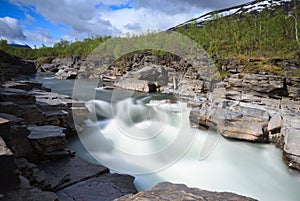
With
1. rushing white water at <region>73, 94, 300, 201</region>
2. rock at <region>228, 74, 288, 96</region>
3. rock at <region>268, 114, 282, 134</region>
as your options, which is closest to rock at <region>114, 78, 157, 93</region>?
rock at <region>228, 74, 288, 96</region>

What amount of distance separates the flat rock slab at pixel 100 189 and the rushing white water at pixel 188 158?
740mm

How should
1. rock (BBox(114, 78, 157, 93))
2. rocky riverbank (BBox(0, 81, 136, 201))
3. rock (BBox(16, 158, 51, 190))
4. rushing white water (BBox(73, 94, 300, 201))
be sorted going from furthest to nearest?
rock (BBox(114, 78, 157, 93)), rushing white water (BBox(73, 94, 300, 201)), rock (BBox(16, 158, 51, 190)), rocky riverbank (BBox(0, 81, 136, 201))

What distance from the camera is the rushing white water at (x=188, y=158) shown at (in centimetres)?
551

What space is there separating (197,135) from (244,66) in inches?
495

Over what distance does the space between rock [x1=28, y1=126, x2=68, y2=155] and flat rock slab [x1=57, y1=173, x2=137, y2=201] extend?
4.49 ft

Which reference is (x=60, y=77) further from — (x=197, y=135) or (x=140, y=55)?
(x=197, y=135)

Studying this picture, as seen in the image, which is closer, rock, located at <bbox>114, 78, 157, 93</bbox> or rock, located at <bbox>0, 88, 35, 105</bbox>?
rock, located at <bbox>0, 88, 35, 105</bbox>

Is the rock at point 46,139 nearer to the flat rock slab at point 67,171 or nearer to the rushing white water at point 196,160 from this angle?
the flat rock slab at point 67,171

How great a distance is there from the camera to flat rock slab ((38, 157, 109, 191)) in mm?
4082

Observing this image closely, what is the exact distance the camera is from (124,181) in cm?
458

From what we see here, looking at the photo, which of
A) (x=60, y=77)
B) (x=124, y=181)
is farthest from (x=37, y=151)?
(x=60, y=77)

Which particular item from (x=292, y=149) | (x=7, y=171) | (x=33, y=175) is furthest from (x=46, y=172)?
(x=292, y=149)

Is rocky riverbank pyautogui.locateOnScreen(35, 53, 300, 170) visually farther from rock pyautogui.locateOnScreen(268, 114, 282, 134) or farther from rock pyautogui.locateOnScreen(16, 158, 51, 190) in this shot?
rock pyautogui.locateOnScreen(16, 158, 51, 190)

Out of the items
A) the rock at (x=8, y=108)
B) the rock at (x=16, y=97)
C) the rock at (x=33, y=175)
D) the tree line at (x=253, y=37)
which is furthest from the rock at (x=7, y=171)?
the tree line at (x=253, y=37)
